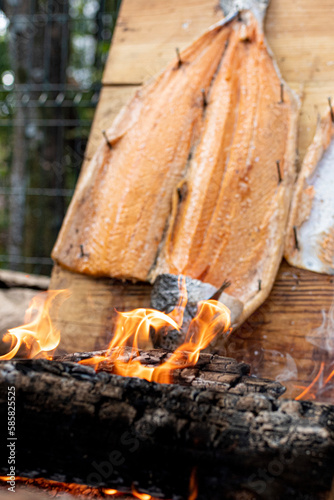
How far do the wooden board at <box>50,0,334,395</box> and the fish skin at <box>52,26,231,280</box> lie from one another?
0.17 m

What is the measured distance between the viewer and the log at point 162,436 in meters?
1.49

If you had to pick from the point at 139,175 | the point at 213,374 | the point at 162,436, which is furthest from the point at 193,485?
the point at 139,175

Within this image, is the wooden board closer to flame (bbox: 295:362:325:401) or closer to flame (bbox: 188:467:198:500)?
flame (bbox: 295:362:325:401)

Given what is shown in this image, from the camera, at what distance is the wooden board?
8.92 feet

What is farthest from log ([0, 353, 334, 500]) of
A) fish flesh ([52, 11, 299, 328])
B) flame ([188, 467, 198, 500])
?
fish flesh ([52, 11, 299, 328])

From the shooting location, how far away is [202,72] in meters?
3.24

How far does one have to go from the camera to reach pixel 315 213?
2797 millimetres

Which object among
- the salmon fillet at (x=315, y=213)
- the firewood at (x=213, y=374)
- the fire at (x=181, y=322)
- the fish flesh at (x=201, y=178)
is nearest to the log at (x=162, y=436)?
the firewood at (x=213, y=374)

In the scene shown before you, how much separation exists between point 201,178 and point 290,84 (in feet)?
2.88

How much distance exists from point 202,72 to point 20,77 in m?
3.96

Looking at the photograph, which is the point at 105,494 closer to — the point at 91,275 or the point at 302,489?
the point at 302,489

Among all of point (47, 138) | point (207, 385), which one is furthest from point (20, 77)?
point (207, 385)

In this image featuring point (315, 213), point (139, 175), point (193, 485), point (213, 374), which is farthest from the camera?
point (139, 175)

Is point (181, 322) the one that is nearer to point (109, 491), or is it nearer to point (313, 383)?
point (313, 383)
